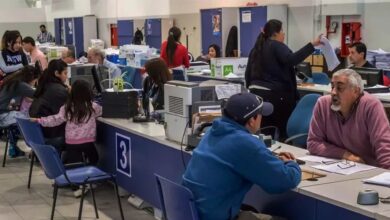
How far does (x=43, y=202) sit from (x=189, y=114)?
6.23ft

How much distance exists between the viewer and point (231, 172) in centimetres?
266

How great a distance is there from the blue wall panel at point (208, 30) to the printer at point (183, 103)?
23.6ft

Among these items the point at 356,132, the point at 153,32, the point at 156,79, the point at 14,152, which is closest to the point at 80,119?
the point at 156,79

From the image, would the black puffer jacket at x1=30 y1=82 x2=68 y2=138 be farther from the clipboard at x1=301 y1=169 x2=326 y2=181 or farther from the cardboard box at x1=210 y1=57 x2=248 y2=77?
the clipboard at x1=301 y1=169 x2=326 y2=181

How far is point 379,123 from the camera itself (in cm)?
337

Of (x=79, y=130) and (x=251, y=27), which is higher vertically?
(x=251, y=27)

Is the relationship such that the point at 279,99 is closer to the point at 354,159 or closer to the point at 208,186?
the point at 354,159

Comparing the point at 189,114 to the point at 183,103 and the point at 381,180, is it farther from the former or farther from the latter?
the point at 381,180

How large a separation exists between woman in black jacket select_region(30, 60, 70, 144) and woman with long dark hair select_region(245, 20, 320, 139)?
1.73 metres

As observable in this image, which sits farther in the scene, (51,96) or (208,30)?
(208,30)

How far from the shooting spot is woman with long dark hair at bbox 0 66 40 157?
6359mm

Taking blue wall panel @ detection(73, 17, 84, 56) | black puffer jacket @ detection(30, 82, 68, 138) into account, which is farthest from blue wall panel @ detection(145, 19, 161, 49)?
black puffer jacket @ detection(30, 82, 68, 138)

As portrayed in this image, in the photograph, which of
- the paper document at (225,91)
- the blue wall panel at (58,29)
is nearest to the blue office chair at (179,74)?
the paper document at (225,91)

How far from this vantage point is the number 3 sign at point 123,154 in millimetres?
4705
